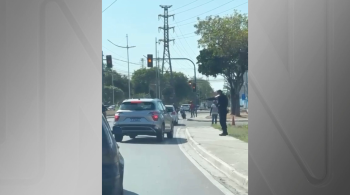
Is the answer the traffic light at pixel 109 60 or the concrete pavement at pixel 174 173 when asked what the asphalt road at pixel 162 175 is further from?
the traffic light at pixel 109 60

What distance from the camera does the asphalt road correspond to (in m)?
8.62

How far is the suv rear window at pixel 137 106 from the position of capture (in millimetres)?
17484

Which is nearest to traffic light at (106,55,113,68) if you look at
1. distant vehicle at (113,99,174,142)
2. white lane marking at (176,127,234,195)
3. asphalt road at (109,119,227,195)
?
distant vehicle at (113,99,174,142)

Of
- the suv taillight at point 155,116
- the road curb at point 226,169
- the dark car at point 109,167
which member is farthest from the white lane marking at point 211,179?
the suv taillight at point 155,116

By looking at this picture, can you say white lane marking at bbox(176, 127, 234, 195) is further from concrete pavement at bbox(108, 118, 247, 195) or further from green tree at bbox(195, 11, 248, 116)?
green tree at bbox(195, 11, 248, 116)

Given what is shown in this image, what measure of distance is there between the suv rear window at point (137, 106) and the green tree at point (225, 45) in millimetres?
8840

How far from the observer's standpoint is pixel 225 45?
2808 centimetres

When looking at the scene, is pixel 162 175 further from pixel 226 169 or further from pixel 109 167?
pixel 109 167

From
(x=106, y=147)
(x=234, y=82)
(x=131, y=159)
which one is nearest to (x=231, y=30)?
(x=234, y=82)

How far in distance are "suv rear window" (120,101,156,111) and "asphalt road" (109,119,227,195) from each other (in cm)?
254
